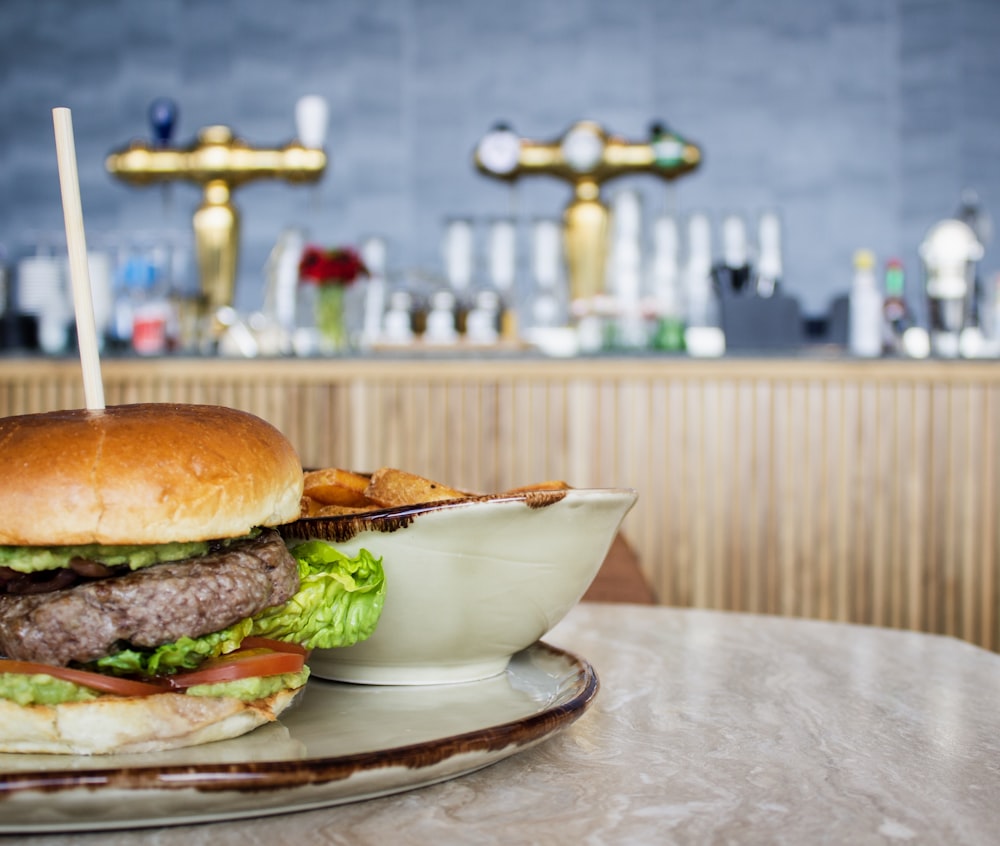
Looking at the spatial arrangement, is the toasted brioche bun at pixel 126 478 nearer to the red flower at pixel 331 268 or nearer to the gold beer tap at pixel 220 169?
the red flower at pixel 331 268

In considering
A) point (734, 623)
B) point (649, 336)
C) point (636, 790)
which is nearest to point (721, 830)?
point (636, 790)

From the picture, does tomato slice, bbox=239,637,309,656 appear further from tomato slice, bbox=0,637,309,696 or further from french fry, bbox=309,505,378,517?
french fry, bbox=309,505,378,517

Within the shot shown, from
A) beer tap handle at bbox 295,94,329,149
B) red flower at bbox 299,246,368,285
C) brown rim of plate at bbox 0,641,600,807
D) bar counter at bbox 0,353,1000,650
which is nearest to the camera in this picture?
brown rim of plate at bbox 0,641,600,807

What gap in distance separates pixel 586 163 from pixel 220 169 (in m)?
1.27

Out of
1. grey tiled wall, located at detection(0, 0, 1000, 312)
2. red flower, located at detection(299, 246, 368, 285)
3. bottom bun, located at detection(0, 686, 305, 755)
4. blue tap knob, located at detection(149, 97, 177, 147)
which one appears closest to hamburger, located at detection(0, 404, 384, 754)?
bottom bun, located at detection(0, 686, 305, 755)

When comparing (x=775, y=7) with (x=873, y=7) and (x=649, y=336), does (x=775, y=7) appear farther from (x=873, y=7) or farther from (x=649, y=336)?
(x=649, y=336)

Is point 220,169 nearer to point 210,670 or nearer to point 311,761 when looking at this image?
point 210,670

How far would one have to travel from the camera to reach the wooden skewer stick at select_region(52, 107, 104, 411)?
70cm

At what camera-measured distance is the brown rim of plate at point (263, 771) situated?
50 centimetres

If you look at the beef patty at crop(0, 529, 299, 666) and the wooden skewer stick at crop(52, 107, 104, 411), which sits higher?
the wooden skewer stick at crop(52, 107, 104, 411)

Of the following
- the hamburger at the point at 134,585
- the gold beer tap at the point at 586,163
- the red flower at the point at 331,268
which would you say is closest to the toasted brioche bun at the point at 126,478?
the hamburger at the point at 134,585

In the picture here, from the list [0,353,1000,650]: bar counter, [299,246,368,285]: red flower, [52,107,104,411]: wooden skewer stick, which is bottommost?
[0,353,1000,650]: bar counter

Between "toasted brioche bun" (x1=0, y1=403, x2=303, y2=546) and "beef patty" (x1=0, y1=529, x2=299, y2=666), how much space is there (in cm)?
2

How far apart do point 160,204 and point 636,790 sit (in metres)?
4.55
